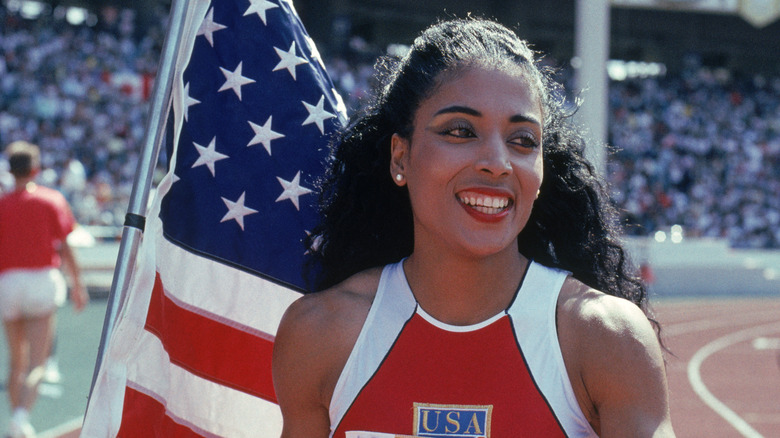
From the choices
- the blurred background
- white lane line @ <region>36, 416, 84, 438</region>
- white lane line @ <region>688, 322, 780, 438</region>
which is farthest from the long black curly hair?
white lane line @ <region>688, 322, 780, 438</region>

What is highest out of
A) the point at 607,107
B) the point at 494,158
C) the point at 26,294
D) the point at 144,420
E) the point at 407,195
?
the point at 607,107

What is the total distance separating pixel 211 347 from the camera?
2.40m

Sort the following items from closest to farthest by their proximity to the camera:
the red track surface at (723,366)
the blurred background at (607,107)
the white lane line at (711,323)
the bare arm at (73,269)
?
the bare arm at (73,269) < the red track surface at (723,366) < the white lane line at (711,323) < the blurred background at (607,107)

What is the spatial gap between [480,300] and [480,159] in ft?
0.93

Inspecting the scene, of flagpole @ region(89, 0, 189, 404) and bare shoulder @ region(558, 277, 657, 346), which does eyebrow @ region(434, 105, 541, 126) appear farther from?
flagpole @ region(89, 0, 189, 404)

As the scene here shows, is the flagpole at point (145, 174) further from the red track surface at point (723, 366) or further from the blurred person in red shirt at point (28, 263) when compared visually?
the blurred person in red shirt at point (28, 263)

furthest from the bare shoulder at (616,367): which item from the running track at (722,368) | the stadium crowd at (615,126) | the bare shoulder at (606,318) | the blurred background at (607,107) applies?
the stadium crowd at (615,126)

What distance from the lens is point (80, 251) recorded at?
13.5 m

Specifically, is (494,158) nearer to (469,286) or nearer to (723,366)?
(469,286)

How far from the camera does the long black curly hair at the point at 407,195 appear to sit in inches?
76.2

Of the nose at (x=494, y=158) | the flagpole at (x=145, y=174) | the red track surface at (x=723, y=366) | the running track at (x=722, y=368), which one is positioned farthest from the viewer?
the red track surface at (x=723, y=366)

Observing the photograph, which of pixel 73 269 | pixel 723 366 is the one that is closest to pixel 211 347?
pixel 73 269

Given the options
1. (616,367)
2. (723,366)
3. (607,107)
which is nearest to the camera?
(616,367)

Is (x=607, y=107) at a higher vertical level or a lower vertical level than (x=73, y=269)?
higher
